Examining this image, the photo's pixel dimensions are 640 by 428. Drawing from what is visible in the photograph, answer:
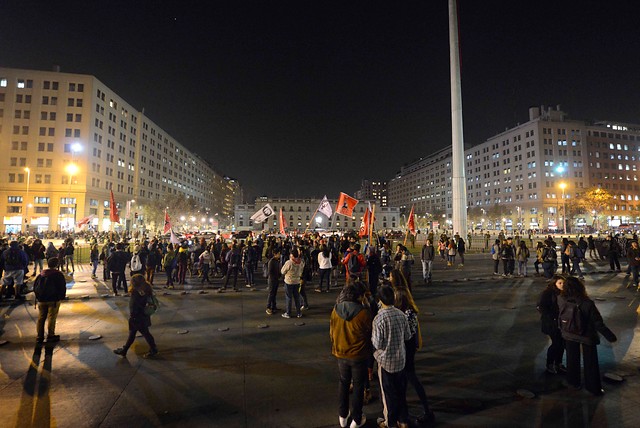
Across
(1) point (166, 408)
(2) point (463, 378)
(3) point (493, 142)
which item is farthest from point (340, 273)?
(3) point (493, 142)

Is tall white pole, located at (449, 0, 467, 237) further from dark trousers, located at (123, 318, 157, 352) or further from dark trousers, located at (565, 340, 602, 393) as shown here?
dark trousers, located at (123, 318, 157, 352)

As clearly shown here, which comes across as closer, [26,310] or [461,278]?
[26,310]

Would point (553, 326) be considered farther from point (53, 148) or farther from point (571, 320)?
point (53, 148)

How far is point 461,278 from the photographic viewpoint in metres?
16.3

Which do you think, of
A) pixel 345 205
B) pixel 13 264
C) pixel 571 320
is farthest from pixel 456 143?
pixel 13 264

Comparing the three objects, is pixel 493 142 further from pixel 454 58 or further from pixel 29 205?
pixel 29 205

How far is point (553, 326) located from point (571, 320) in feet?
2.40

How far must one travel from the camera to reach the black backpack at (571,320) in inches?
194

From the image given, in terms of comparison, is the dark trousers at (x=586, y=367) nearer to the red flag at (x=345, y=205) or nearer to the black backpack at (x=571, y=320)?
the black backpack at (x=571, y=320)

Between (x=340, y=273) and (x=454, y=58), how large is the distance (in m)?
29.2

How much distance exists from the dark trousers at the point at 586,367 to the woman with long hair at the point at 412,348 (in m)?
2.62

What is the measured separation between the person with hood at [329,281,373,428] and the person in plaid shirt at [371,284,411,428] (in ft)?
0.49

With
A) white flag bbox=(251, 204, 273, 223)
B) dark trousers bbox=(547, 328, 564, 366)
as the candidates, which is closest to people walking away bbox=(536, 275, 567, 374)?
dark trousers bbox=(547, 328, 564, 366)

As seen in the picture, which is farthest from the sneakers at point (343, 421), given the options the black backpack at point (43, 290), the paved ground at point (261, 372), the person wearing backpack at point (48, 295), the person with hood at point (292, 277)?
the black backpack at point (43, 290)
